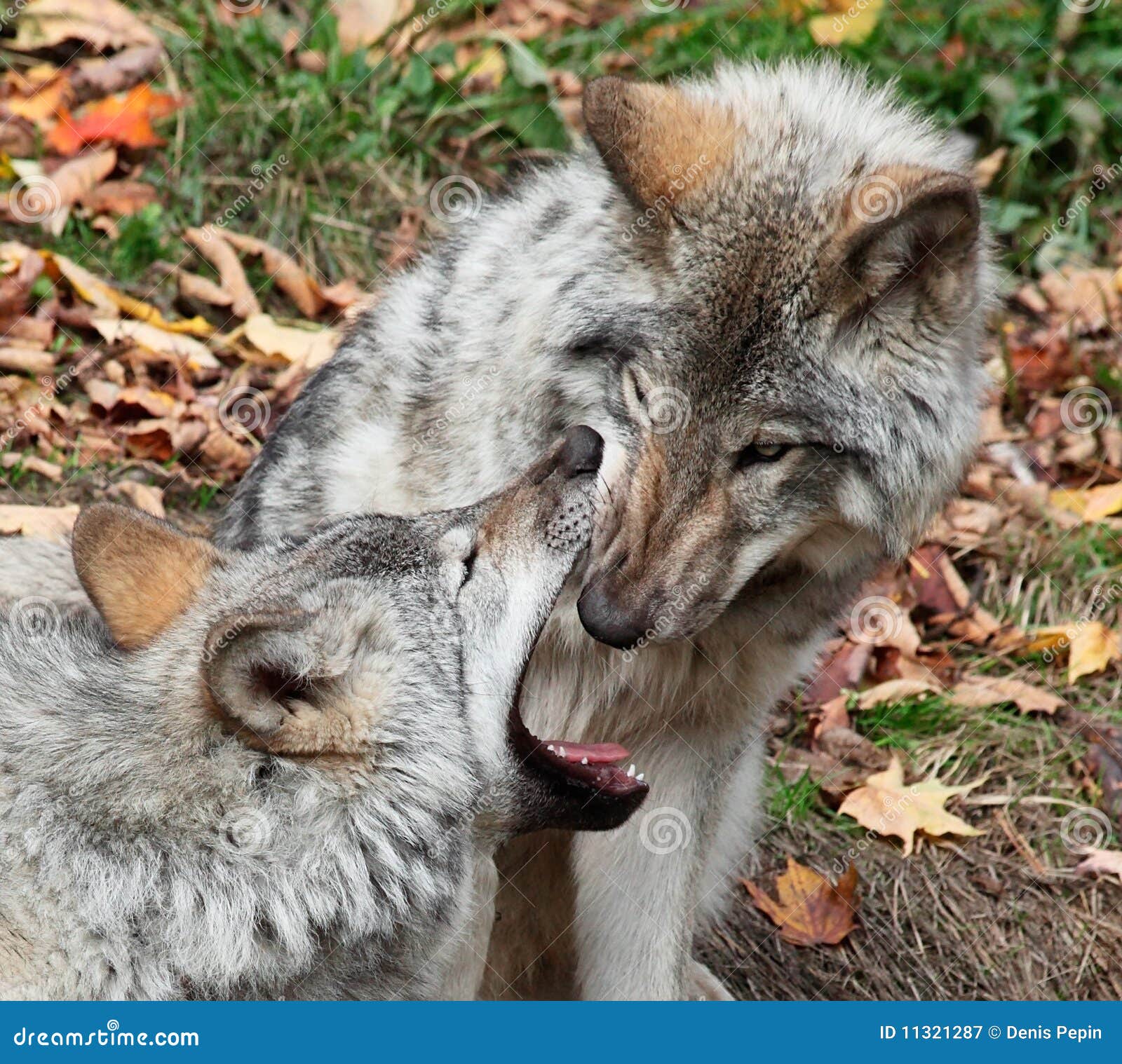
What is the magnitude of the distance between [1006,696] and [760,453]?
299 centimetres

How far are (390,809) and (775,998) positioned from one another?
8.41ft

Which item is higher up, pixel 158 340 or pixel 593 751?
pixel 593 751

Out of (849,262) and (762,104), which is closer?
(849,262)

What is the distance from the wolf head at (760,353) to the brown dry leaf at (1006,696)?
2467mm

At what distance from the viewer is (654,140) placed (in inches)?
160

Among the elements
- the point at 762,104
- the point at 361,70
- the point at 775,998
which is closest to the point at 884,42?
the point at 361,70

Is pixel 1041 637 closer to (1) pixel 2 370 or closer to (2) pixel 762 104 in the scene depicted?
(2) pixel 762 104

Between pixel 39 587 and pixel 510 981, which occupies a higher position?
pixel 39 587

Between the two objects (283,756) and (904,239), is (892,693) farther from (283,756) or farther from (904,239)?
(283,756)

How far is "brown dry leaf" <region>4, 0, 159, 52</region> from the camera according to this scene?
26.1ft

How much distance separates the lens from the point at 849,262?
3844 mm

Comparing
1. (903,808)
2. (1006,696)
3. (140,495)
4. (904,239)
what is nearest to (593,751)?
(904,239)

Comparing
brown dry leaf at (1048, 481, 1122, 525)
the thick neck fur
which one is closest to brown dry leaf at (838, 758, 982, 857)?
brown dry leaf at (1048, 481, 1122, 525)

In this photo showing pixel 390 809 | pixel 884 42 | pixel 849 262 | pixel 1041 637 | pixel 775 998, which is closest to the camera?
pixel 390 809
